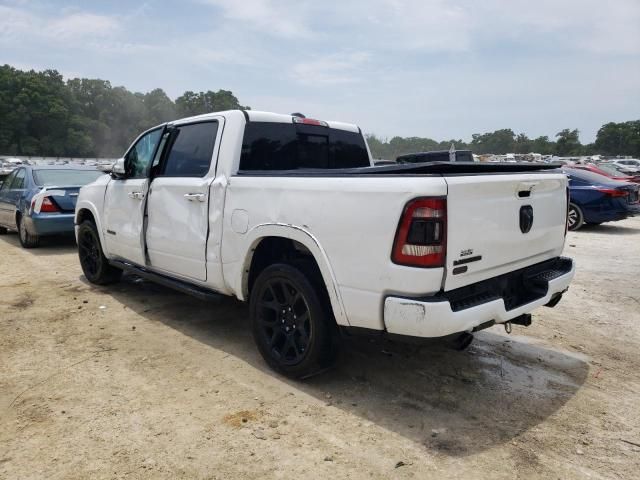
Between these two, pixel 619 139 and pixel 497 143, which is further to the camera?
pixel 497 143

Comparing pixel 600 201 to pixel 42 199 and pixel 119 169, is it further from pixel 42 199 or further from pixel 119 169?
pixel 42 199

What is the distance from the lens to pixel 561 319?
16.3 ft

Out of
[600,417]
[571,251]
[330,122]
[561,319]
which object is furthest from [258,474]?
[571,251]

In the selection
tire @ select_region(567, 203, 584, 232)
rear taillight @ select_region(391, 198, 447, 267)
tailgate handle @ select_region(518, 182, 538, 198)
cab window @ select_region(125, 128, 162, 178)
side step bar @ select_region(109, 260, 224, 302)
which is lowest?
tire @ select_region(567, 203, 584, 232)

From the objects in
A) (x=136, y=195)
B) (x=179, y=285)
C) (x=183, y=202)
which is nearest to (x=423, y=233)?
(x=183, y=202)

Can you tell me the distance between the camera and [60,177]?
910 cm

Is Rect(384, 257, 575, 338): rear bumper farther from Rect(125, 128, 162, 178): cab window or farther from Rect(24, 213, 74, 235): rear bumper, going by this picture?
Rect(24, 213, 74, 235): rear bumper

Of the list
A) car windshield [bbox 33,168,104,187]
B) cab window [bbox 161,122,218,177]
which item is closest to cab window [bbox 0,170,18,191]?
car windshield [bbox 33,168,104,187]

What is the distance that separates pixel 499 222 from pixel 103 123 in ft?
361

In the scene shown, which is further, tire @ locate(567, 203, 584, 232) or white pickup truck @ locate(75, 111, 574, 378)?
tire @ locate(567, 203, 584, 232)

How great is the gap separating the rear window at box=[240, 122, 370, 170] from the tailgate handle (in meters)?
1.93

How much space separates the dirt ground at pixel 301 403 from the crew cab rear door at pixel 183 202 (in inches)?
28.5

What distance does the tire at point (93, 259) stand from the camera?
5836 mm

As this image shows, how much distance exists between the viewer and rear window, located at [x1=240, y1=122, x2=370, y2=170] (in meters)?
3.95
